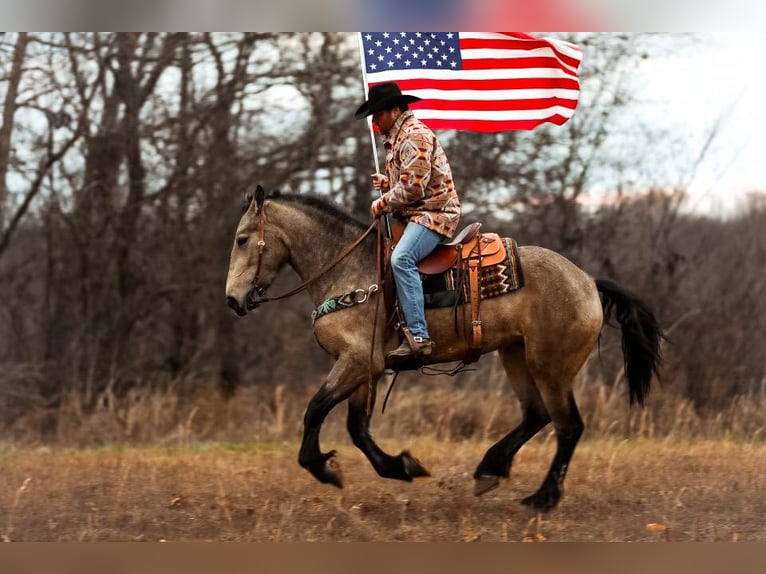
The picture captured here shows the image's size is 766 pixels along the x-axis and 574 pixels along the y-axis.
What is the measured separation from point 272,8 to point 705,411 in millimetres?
8742

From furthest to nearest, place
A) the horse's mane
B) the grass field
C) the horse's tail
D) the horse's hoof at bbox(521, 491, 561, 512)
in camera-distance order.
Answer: the horse's tail < the horse's mane < the horse's hoof at bbox(521, 491, 561, 512) < the grass field

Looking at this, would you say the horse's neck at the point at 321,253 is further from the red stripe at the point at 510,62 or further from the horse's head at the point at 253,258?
the red stripe at the point at 510,62

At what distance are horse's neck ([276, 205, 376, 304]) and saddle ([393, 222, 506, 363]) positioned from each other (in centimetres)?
38

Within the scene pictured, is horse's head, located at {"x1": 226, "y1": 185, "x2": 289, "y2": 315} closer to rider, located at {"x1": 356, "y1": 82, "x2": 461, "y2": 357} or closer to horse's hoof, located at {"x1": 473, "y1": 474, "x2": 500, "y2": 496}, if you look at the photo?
rider, located at {"x1": 356, "y1": 82, "x2": 461, "y2": 357}

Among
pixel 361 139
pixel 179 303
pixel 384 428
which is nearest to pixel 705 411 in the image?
pixel 384 428

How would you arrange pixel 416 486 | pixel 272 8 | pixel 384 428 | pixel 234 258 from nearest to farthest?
pixel 234 258 < pixel 272 8 < pixel 416 486 < pixel 384 428

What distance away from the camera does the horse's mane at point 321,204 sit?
756 cm

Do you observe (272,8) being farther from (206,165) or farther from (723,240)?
(723,240)

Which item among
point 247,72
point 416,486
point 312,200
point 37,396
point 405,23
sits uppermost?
point 247,72

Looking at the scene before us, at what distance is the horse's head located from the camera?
726 centimetres

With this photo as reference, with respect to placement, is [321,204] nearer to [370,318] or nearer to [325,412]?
[370,318]

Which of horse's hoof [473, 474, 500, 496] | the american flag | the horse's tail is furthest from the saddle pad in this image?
the american flag

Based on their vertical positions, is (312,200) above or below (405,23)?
below

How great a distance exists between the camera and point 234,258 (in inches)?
290
